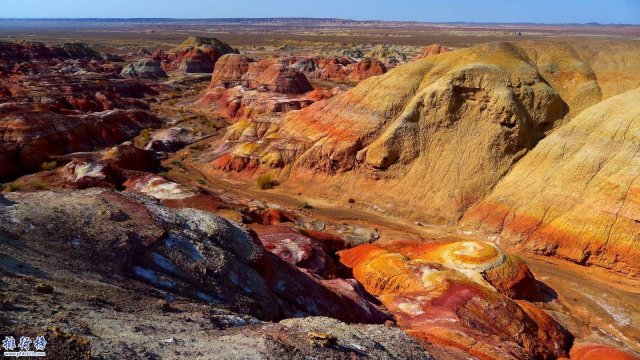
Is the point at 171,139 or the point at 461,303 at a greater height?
the point at 171,139

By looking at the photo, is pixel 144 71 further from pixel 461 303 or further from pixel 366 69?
pixel 461 303

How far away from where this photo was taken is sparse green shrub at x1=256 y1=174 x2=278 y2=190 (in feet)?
122

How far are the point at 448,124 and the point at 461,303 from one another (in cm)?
1877

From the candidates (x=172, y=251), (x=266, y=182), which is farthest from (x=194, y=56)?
(x=172, y=251)

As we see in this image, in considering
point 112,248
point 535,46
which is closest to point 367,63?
point 535,46

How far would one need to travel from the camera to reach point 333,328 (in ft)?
36.1

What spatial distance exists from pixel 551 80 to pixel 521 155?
7894mm

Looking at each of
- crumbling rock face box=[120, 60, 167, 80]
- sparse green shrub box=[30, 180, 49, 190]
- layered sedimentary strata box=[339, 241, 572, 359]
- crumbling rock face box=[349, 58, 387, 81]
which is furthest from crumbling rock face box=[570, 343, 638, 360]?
crumbling rock face box=[120, 60, 167, 80]

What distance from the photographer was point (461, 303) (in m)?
18.0

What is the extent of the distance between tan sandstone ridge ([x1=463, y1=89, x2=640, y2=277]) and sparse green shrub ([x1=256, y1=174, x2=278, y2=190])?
15.4 metres

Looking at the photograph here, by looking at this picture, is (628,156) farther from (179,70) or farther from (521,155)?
(179,70)

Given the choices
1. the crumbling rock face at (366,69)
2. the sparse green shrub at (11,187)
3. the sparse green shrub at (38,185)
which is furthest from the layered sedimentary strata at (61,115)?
the crumbling rock face at (366,69)

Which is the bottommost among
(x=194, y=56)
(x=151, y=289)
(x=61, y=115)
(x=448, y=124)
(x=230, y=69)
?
(x=61, y=115)

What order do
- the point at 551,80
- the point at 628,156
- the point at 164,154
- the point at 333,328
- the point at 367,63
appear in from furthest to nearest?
the point at 367,63
the point at 164,154
the point at 551,80
the point at 628,156
the point at 333,328
